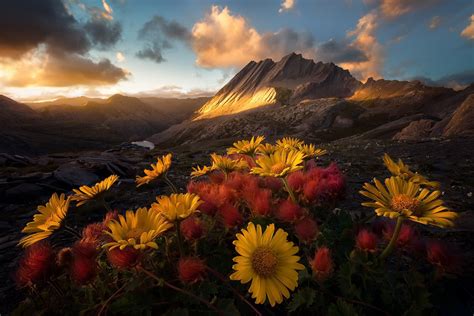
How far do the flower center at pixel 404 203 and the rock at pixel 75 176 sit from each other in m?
13.4

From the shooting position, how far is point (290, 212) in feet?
9.23

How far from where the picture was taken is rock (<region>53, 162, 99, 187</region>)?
1312 cm

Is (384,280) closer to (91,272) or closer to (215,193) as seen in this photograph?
(215,193)

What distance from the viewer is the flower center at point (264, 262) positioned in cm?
215

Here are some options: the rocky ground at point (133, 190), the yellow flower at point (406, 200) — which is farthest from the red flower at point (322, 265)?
the rocky ground at point (133, 190)

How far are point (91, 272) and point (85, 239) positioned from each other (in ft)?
1.96

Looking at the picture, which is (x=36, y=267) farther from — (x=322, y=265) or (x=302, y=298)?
(x=322, y=265)

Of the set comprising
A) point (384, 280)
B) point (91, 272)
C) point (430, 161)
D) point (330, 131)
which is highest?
point (91, 272)

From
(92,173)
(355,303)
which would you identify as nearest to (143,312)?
(355,303)

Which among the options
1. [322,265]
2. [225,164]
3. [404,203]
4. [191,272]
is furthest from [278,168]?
[191,272]

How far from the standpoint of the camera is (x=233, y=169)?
374cm

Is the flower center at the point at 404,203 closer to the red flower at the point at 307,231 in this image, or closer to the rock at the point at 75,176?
the red flower at the point at 307,231

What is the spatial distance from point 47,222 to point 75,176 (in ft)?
40.7

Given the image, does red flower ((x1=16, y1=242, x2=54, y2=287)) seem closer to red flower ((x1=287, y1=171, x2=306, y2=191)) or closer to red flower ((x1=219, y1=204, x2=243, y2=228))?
red flower ((x1=219, y1=204, x2=243, y2=228))
